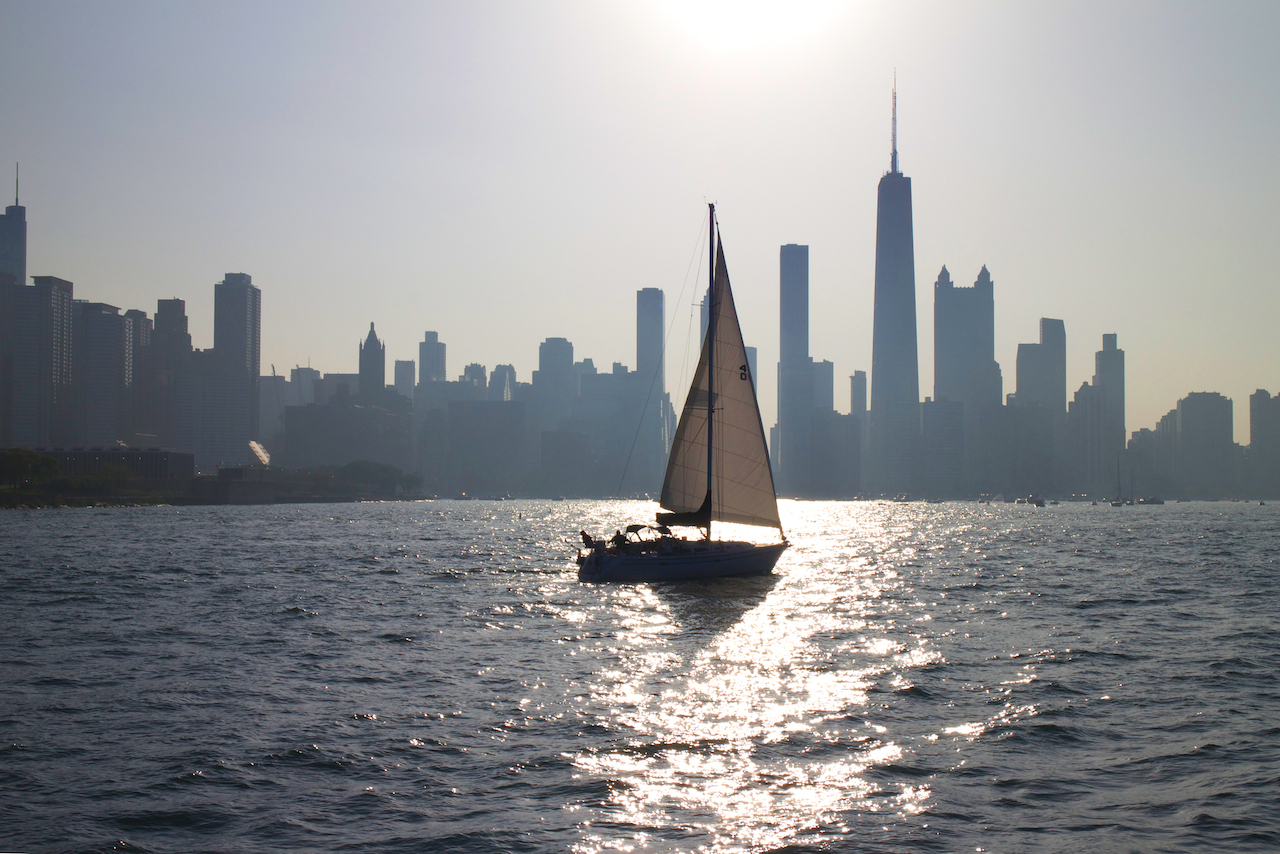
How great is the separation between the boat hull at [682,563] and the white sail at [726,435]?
115 inches

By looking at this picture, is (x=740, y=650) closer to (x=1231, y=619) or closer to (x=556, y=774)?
(x=556, y=774)

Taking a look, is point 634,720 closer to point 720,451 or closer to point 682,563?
point 682,563

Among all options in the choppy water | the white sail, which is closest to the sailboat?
the white sail

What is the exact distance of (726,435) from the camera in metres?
54.0

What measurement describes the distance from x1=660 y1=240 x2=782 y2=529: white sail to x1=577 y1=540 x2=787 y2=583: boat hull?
115 inches

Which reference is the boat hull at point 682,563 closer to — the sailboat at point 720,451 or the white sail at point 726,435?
the sailboat at point 720,451

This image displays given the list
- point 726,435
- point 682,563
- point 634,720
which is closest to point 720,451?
point 726,435

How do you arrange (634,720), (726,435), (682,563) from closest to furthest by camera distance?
(634,720)
(682,563)
(726,435)

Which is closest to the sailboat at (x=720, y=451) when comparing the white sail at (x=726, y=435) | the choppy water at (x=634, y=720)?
the white sail at (x=726, y=435)

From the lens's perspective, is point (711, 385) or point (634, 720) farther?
point (711, 385)

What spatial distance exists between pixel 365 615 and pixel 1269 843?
111 ft

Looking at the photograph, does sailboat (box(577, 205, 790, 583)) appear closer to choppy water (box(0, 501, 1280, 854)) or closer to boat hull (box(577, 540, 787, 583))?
boat hull (box(577, 540, 787, 583))

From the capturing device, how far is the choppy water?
623 inches

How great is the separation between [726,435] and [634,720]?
32.7 m
